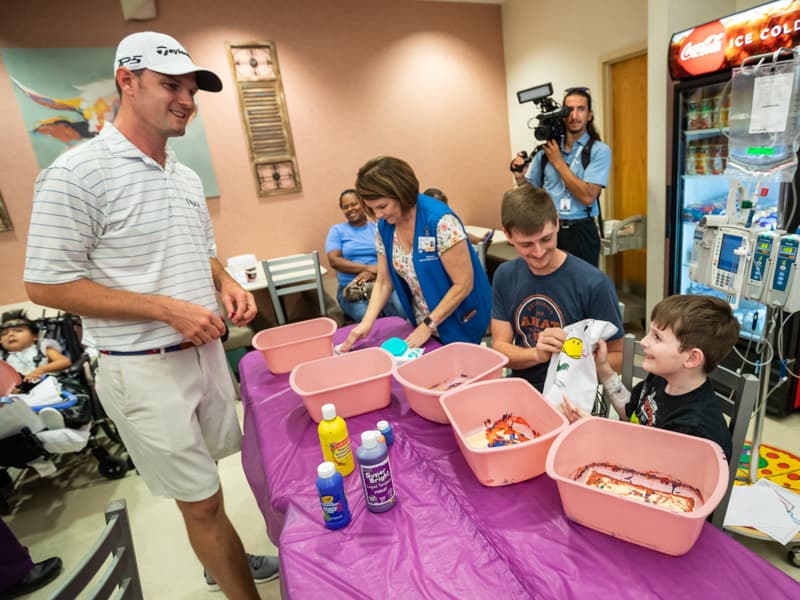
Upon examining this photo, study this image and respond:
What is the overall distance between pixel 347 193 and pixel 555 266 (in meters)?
2.59

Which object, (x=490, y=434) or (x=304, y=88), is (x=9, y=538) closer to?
(x=490, y=434)

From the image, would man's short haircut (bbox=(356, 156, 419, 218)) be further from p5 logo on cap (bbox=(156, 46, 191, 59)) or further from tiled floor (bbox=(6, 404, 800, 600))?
tiled floor (bbox=(6, 404, 800, 600))

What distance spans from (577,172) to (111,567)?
2.96 metres

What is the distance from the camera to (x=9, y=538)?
1.86 m

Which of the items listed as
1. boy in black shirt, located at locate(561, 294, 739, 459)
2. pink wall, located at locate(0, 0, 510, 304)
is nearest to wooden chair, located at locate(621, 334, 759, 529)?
boy in black shirt, located at locate(561, 294, 739, 459)

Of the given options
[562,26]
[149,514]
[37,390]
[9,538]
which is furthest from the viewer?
[562,26]

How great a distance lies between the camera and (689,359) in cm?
112

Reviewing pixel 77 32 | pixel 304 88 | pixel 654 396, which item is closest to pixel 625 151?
pixel 304 88

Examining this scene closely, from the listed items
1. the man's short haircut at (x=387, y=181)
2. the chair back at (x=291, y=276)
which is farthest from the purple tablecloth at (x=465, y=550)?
the chair back at (x=291, y=276)

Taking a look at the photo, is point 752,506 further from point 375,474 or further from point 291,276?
point 291,276

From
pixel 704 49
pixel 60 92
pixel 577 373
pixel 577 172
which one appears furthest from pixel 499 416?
pixel 60 92

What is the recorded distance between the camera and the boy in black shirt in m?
1.07

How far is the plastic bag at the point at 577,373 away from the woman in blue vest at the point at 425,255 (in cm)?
65

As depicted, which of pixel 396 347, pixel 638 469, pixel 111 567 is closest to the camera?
pixel 111 567
